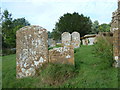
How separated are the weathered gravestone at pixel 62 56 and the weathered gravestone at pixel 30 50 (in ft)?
1.20

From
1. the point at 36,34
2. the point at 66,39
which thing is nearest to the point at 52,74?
the point at 36,34

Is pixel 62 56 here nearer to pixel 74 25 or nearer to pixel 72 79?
pixel 72 79

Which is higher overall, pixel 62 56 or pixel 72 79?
pixel 62 56

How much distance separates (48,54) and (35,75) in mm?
1136

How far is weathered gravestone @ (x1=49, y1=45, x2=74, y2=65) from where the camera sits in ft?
16.6

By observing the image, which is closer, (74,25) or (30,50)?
(30,50)

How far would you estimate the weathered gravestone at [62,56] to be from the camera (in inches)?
199

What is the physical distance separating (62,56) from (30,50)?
1.57 metres

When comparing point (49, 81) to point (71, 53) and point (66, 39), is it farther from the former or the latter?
point (66, 39)

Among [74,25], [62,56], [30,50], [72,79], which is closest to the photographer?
[72,79]

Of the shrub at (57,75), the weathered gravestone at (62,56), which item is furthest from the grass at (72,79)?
the weathered gravestone at (62,56)

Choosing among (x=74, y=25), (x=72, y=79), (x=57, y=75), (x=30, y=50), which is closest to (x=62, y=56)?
(x=57, y=75)

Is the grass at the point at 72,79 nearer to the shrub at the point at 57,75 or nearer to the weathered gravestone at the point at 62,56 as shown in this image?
the shrub at the point at 57,75

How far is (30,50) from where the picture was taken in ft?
17.3
